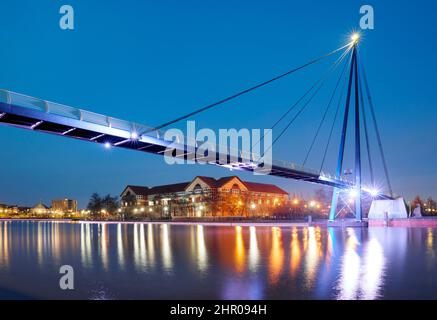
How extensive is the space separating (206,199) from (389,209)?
5683 centimetres

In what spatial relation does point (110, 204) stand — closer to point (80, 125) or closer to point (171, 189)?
→ point (171, 189)

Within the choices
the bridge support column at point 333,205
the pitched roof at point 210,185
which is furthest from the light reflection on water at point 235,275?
the pitched roof at point 210,185

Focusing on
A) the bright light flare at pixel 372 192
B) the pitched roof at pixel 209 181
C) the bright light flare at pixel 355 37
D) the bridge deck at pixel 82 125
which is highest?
the bright light flare at pixel 355 37

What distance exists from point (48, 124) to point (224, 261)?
14.6 meters

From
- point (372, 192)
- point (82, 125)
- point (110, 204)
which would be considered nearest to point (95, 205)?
point (110, 204)

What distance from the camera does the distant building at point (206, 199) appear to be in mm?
107125

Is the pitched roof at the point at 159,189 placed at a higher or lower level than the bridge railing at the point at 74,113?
lower

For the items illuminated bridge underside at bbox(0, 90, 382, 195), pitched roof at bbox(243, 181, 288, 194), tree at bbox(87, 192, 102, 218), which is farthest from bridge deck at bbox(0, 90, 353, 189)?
tree at bbox(87, 192, 102, 218)

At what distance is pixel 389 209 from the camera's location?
5784 centimetres

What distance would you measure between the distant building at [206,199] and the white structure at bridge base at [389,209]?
1896 inches

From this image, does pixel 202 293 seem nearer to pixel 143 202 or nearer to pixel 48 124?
pixel 48 124

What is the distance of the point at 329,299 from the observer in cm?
1072

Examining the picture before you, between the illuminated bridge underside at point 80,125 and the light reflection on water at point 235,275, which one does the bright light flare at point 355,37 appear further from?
the light reflection on water at point 235,275
